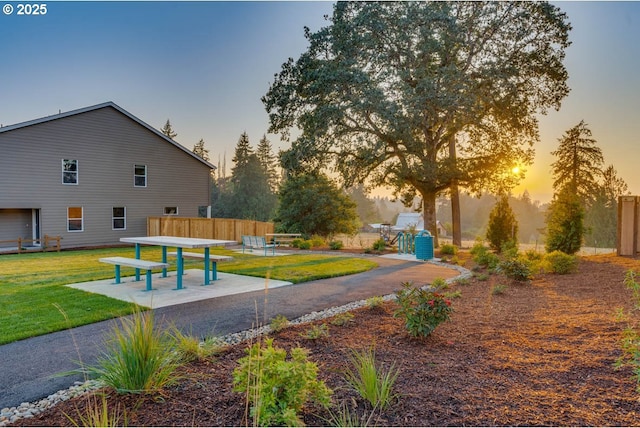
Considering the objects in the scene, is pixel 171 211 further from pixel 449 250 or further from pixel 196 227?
pixel 449 250

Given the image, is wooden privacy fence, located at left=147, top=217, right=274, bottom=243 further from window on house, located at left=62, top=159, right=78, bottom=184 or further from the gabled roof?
the gabled roof

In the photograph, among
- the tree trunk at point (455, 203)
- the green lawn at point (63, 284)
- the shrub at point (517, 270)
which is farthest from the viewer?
the tree trunk at point (455, 203)

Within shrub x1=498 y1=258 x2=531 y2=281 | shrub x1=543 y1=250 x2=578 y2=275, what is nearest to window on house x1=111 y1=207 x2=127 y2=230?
shrub x1=498 y1=258 x2=531 y2=281

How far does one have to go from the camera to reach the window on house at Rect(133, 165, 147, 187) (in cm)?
1941

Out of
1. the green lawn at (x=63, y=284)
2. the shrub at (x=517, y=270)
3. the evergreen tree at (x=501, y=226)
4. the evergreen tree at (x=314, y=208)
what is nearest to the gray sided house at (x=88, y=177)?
the green lawn at (x=63, y=284)

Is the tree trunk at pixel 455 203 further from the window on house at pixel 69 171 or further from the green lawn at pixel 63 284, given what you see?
the window on house at pixel 69 171

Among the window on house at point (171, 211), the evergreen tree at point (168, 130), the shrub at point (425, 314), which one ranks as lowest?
the shrub at point (425, 314)

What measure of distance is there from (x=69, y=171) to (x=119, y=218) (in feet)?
10.3

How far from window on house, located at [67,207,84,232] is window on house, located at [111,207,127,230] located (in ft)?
4.69

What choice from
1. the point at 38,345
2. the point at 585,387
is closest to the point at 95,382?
the point at 38,345

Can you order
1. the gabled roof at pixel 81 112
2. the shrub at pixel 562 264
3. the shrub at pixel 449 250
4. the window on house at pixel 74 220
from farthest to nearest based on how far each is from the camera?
1. the window on house at pixel 74 220
2. the gabled roof at pixel 81 112
3. the shrub at pixel 449 250
4. the shrub at pixel 562 264

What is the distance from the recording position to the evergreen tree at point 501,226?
14.5 meters

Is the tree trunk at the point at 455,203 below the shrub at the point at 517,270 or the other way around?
the other way around

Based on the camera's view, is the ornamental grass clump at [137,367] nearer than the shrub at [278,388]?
No
